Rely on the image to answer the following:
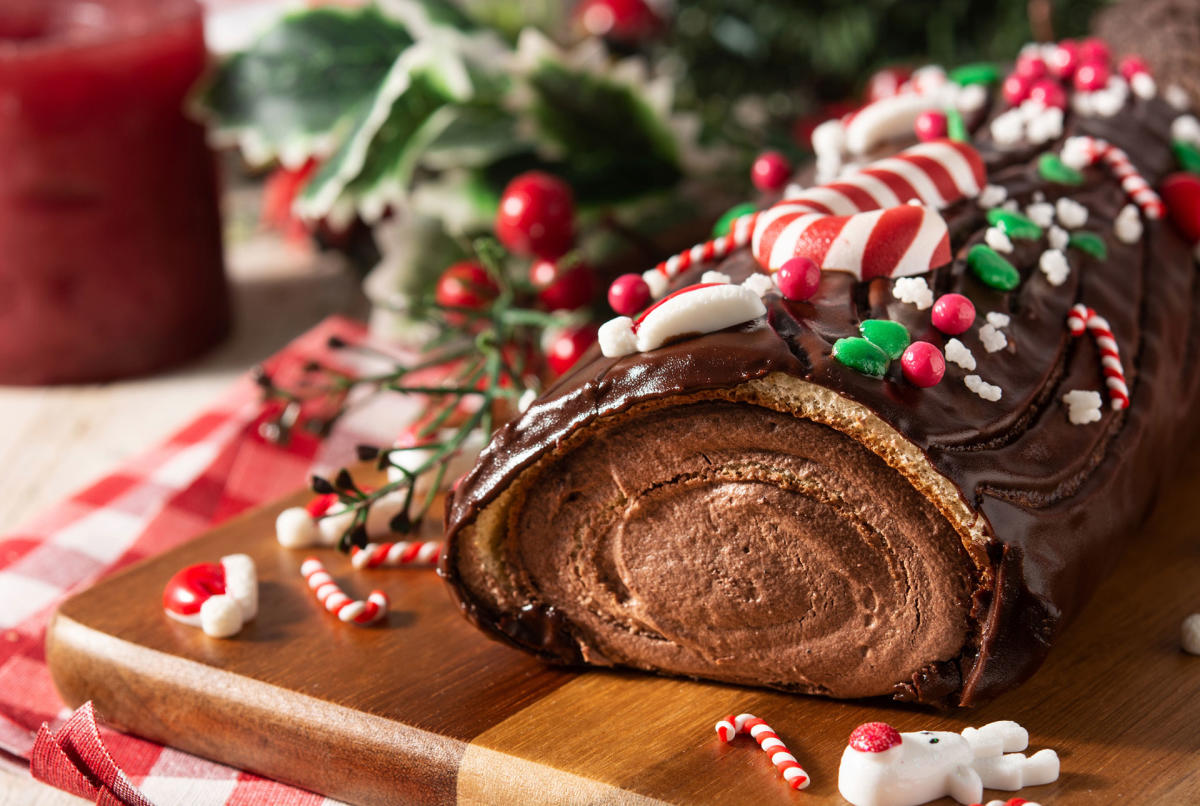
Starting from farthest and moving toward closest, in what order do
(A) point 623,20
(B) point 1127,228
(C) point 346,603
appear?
(A) point 623,20 < (B) point 1127,228 < (C) point 346,603

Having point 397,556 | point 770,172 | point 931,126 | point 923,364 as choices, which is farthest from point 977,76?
point 397,556

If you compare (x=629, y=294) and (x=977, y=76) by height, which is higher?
(x=977, y=76)

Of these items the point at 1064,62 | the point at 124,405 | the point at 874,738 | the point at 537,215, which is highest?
the point at 1064,62

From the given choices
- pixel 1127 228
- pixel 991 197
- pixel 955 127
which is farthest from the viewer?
pixel 955 127

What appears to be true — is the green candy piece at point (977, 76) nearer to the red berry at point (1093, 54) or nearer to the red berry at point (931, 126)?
the red berry at point (1093, 54)

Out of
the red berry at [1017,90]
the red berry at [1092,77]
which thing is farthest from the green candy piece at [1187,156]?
the red berry at [1017,90]

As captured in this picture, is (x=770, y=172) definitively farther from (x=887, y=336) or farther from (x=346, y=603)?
(x=346, y=603)
